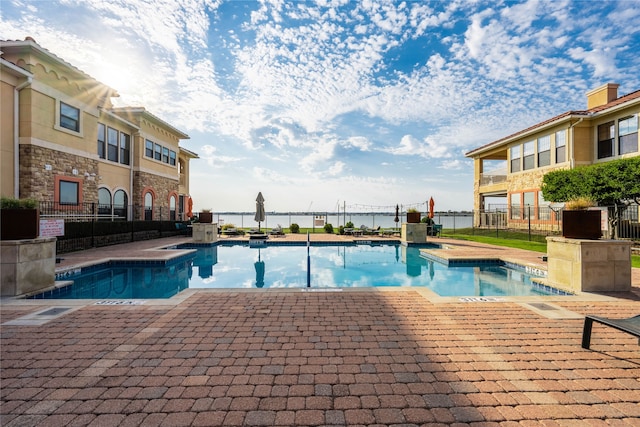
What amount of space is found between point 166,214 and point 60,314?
19859 mm

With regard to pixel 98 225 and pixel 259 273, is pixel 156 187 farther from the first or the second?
pixel 259 273

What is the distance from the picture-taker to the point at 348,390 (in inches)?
101

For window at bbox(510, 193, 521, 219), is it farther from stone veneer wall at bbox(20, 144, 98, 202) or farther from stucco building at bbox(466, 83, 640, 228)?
stone veneer wall at bbox(20, 144, 98, 202)

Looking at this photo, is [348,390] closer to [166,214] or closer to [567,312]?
[567,312]

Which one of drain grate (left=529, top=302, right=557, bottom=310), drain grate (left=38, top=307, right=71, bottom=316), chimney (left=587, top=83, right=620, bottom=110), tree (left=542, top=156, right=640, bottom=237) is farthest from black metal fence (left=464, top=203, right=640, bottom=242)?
drain grate (left=38, top=307, right=71, bottom=316)

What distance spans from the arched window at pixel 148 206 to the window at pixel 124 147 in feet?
8.33

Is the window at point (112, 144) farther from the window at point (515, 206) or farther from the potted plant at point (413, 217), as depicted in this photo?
the window at point (515, 206)

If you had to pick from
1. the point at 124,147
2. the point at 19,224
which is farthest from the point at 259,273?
the point at 124,147

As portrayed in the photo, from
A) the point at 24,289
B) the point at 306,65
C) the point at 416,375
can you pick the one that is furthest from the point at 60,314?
the point at 306,65

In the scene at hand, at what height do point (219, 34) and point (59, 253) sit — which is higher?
point (219, 34)

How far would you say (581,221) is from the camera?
6.09 metres

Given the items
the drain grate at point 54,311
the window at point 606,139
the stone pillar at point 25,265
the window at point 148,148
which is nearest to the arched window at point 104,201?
the window at point 148,148

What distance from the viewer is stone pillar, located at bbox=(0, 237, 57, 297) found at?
5.42 meters

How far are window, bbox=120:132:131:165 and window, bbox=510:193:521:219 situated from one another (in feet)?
88.6
